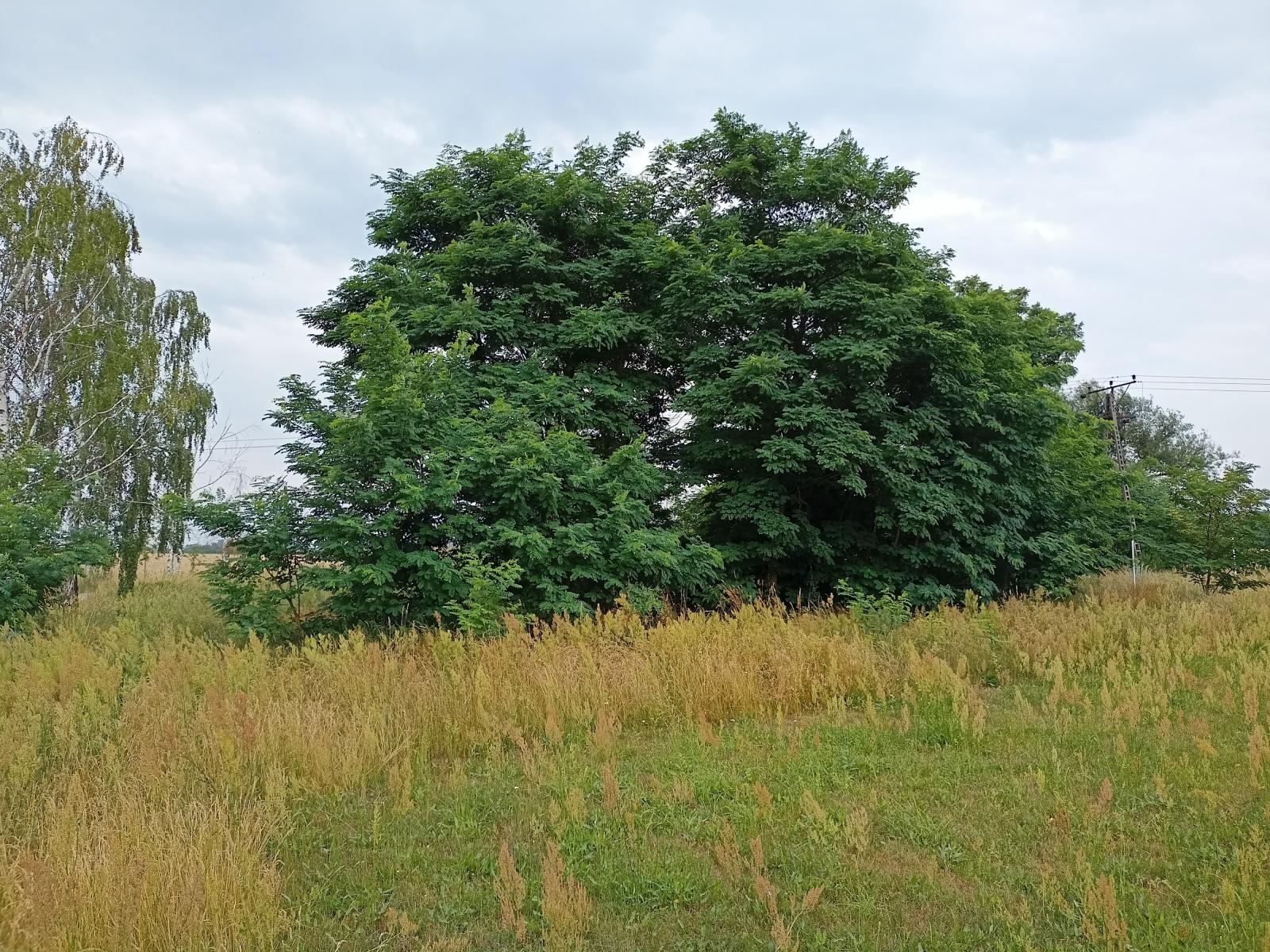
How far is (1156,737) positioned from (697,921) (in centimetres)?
403

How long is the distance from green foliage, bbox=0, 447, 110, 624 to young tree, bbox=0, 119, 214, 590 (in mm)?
1568

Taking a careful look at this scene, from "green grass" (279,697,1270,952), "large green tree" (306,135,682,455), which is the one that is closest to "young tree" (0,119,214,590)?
"large green tree" (306,135,682,455)

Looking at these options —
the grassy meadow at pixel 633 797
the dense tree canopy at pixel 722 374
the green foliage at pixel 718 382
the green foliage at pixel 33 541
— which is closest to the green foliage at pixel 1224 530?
the green foliage at pixel 718 382

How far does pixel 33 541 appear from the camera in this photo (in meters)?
10.3

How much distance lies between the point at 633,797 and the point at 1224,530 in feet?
49.0

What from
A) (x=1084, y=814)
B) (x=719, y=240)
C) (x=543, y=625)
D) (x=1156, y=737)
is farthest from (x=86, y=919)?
(x=719, y=240)

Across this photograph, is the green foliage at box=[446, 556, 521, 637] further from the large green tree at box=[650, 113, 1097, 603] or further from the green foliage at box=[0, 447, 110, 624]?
the green foliage at box=[0, 447, 110, 624]

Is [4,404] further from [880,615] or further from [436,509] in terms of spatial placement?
[880,615]

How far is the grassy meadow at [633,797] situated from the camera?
296 cm

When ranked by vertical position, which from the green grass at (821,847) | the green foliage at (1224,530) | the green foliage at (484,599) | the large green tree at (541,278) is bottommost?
the green grass at (821,847)

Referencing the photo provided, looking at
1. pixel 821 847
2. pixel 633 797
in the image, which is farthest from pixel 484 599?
pixel 821 847

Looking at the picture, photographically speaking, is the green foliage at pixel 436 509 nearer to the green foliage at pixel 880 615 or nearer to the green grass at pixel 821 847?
the green foliage at pixel 880 615

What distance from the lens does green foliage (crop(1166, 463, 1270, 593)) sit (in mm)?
13609

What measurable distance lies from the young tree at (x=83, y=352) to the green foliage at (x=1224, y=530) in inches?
804
